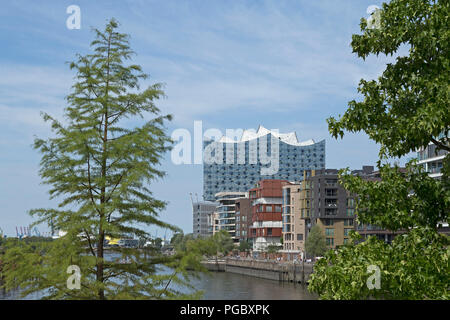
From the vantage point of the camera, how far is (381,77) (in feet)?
42.2

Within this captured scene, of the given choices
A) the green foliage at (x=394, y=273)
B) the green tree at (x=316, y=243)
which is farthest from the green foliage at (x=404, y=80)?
the green tree at (x=316, y=243)

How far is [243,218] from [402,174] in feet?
598

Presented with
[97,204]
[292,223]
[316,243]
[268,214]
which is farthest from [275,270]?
[97,204]

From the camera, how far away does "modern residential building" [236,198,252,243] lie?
18950 centimetres

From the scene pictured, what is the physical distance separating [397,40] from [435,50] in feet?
2.95

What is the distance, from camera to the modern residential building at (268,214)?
171375 mm

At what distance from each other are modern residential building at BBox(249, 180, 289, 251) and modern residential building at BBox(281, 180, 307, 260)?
8.02 meters

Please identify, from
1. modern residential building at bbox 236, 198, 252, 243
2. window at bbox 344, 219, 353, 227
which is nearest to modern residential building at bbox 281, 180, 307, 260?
window at bbox 344, 219, 353, 227

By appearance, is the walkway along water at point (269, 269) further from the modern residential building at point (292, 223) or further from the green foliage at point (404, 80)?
the green foliage at point (404, 80)

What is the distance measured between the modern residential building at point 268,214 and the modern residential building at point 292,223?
8.02m

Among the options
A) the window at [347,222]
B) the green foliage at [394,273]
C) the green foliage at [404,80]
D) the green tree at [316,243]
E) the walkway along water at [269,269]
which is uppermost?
the green foliage at [404,80]

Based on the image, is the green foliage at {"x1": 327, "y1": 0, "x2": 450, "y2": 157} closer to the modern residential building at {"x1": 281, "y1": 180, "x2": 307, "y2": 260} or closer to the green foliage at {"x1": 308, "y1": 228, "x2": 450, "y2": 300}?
the green foliage at {"x1": 308, "y1": 228, "x2": 450, "y2": 300}

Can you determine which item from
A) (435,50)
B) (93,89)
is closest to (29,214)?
(93,89)

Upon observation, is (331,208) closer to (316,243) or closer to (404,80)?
(316,243)
